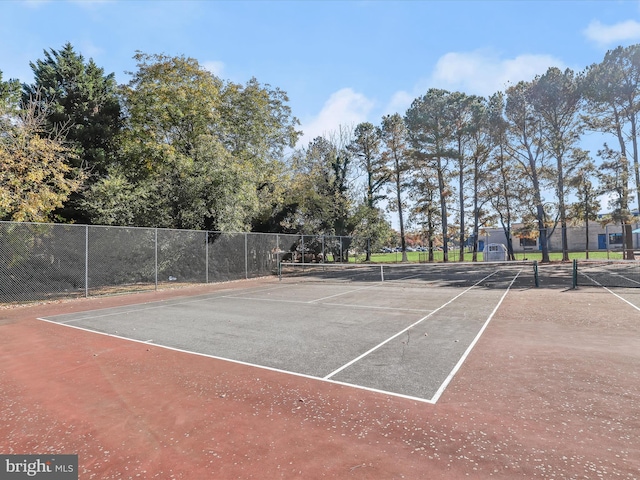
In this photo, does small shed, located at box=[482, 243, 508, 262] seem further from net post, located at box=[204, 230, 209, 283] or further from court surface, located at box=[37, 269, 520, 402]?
net post, located at box=[204, 230, 209, 283]

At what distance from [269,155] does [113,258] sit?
1353 centimetres

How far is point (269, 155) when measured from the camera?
25.0m

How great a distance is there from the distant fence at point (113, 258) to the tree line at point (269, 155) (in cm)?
97

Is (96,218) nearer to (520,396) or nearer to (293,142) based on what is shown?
(293,142)

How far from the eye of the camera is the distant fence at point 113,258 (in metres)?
12.0

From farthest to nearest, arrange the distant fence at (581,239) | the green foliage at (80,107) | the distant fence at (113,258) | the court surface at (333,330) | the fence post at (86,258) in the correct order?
the distant fence at (581,239) < the green foliage at (80,107) < the fence post at (86,258) < the distant fence at (113,258) < the court surface at (333,330)

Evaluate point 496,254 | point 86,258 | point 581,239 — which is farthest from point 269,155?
point 581,239

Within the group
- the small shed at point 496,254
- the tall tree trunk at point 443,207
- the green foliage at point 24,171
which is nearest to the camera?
the green foliage at point 24,171

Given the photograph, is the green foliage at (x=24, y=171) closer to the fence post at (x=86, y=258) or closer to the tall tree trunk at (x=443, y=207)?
the fence post at (x=86, y=258)

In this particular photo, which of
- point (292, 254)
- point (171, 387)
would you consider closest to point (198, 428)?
point (171, 387)

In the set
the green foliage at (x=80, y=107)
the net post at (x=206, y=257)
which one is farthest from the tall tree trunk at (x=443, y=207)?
the green foliage at (x=80, y=107)

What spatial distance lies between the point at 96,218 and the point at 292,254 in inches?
502

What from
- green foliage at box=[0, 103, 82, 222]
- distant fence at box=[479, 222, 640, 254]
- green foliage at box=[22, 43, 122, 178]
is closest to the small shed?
distant fence at box=[479, 222, 640, 254]

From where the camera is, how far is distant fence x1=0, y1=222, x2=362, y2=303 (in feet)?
39.2
